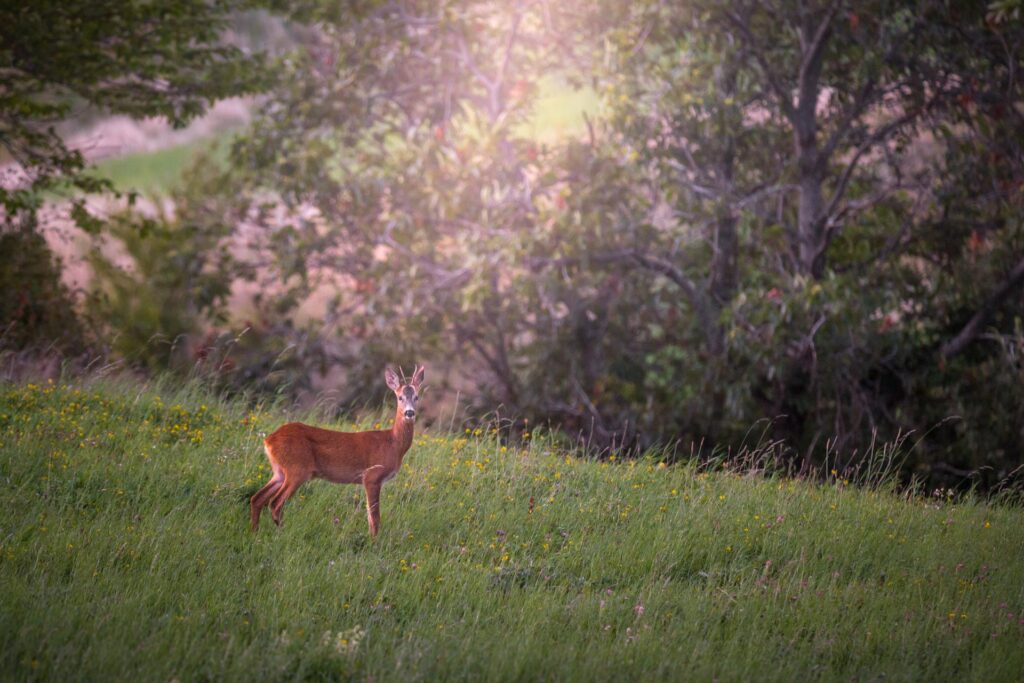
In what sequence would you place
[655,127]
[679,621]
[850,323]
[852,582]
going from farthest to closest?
[655,127] → [850,323] → [852,582] → [679,621]

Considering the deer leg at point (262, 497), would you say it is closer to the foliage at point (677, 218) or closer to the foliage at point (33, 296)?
the foliage at point (677, 218)

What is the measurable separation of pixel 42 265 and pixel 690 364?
1017 cm

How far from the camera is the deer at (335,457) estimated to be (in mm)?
7758

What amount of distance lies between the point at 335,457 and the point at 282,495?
1.50 feet

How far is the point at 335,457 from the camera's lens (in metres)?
7.84

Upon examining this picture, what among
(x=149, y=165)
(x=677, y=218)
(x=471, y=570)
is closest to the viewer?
(x=471, y=570)

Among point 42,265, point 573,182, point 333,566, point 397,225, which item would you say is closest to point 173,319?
point 42,265

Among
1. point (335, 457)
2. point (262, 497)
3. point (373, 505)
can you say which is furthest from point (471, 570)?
point (262, 497)

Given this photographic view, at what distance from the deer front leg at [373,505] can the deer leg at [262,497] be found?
631mm

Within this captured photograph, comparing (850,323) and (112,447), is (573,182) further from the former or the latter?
(112,447)

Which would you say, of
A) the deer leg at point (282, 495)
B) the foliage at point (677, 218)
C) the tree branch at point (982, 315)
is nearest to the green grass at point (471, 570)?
the deer leg at point (282, 495)

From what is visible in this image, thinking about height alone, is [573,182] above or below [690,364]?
above

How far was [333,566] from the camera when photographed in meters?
7.57

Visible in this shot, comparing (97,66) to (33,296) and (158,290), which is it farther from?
(158,290)
